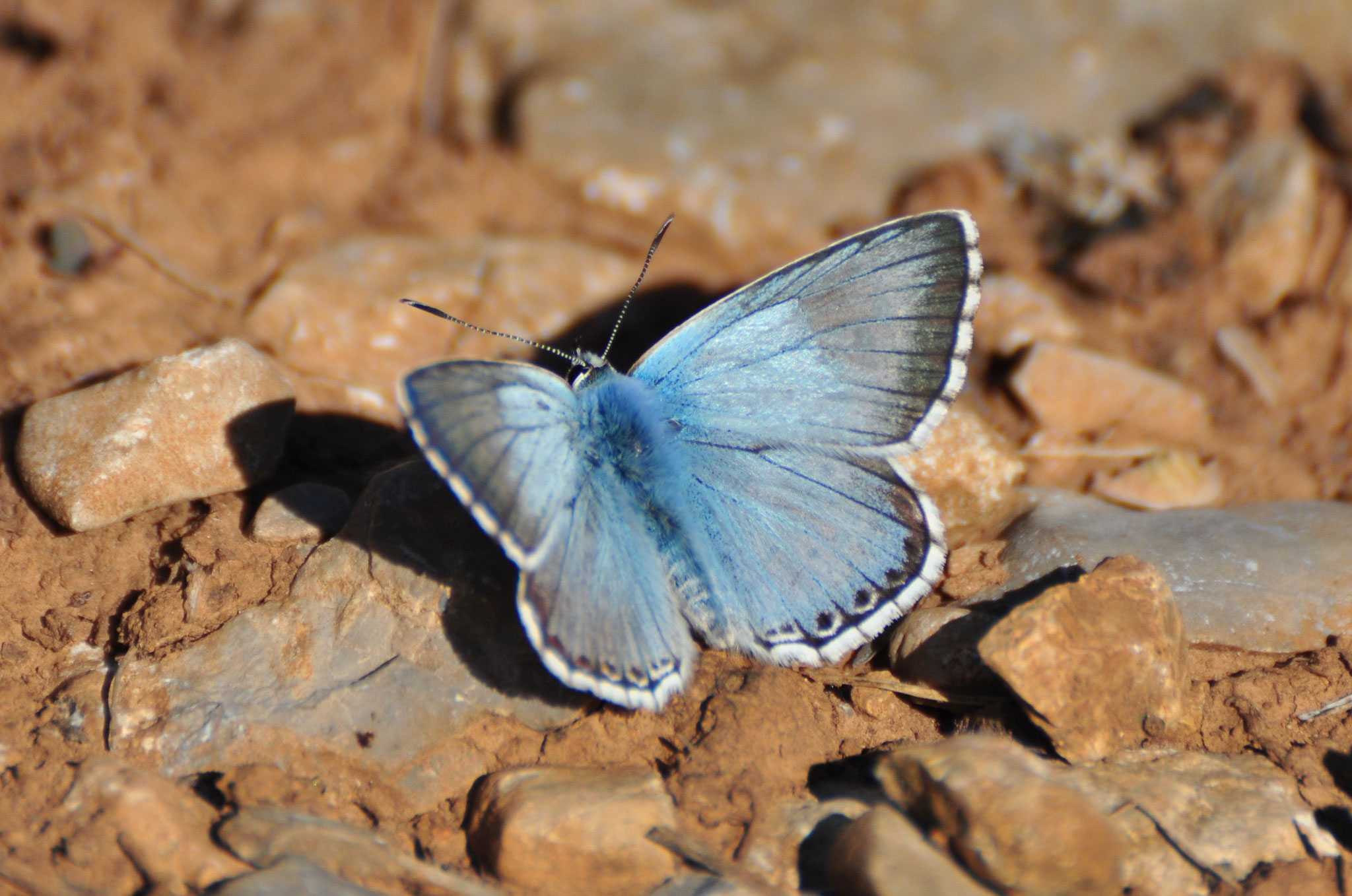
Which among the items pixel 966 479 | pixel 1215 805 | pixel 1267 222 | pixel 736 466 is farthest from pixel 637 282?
pixel 1267 222

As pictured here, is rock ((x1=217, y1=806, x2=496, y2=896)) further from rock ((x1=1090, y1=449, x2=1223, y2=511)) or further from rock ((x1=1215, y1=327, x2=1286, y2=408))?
rock ((x1=1215, y1=327, x2=1286, y2=408))

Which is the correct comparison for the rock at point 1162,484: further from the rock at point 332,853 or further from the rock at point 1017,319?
the rock at point 332,853

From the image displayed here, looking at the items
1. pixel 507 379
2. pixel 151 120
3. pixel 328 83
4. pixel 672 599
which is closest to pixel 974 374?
pixel 672 599

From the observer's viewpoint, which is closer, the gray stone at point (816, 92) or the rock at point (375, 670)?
the rock at point (375, 670)

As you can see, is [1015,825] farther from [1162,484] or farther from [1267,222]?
[1267,222]

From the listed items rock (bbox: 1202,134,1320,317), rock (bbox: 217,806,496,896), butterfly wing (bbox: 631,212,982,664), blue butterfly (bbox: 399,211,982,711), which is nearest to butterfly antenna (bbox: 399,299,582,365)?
blue butterfly (bbox: 399,211,982,711)

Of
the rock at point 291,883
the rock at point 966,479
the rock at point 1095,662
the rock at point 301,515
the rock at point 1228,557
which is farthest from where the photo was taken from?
the rock at point 966,479

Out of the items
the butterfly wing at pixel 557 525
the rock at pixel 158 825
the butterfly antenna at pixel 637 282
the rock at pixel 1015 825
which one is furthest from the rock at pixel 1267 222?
the rock at pixel 158 825
